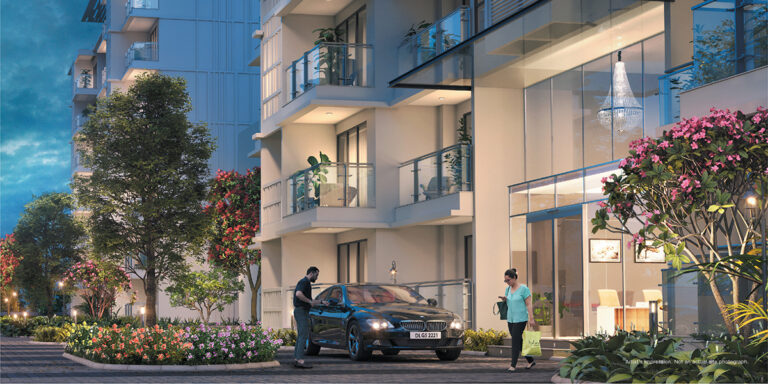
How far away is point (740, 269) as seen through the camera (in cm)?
1366

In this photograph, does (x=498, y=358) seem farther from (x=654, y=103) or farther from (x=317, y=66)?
(x=317, y=66)

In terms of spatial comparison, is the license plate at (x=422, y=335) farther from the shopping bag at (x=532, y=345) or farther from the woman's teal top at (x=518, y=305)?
the shopping bag at (x=532, y=345)

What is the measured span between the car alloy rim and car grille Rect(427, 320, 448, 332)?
4.66ft

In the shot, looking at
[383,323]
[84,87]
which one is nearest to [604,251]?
[383,323]

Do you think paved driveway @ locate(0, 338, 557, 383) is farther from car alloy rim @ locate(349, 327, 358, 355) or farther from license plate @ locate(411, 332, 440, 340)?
license plate @ locate(411, 332, 440, 340)

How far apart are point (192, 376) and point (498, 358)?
796 cm

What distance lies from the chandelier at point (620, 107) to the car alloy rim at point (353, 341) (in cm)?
697

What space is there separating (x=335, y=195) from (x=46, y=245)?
23.3m

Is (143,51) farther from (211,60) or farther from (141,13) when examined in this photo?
Result: (211,60)

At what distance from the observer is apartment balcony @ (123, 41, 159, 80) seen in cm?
5591

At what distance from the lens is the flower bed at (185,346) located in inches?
711

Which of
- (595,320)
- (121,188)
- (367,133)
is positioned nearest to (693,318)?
(595,320)

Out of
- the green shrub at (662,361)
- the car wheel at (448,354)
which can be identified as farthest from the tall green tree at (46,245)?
the green shrub at (662,361)

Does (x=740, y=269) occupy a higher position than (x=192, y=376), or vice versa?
(x=740, y=269)
